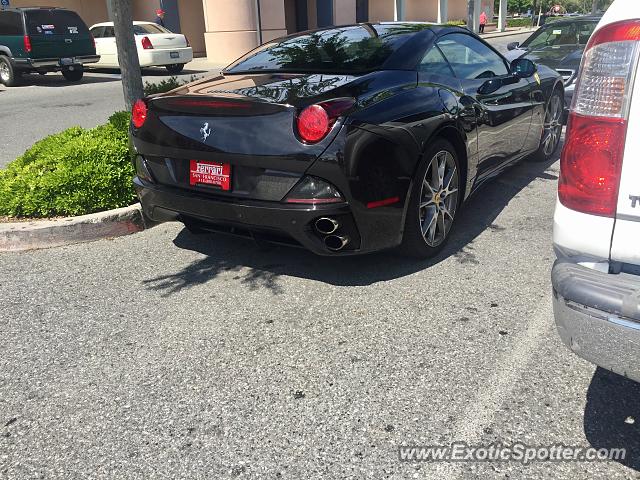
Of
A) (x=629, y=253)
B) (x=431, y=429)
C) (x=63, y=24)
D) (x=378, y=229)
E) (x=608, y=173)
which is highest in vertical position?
→ (x=63, y=24)

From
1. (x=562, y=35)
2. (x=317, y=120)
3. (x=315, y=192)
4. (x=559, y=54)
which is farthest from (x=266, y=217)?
(x=562, y=35)

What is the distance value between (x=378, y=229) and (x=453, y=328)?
2.32 ft

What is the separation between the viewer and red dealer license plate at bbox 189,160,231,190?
334cm

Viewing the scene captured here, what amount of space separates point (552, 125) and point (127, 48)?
463cm

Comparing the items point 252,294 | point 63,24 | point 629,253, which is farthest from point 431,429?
point 63,24

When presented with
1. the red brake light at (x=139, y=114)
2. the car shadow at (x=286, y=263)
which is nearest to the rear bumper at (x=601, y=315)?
the car shadow at (x=286, y=263)

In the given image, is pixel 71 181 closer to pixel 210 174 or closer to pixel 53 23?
pixel 210 174

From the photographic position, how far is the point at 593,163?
196cm

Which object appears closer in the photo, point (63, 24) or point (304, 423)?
point (304, 423)

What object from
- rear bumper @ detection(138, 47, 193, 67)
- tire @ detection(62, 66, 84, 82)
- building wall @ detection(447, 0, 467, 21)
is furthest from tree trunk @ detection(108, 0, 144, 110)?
building wall @ detection(447, 0, 467, 21)

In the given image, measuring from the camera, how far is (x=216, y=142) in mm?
3322

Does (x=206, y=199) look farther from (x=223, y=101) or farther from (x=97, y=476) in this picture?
(x=97, y=476)

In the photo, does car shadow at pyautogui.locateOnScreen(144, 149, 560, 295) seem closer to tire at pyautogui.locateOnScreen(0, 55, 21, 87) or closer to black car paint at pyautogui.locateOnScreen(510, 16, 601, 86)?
black car paint at pyautogui.locateOnScreen(510, 16, 601, 86)

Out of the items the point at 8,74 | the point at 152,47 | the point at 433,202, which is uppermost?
the point at 152,47
